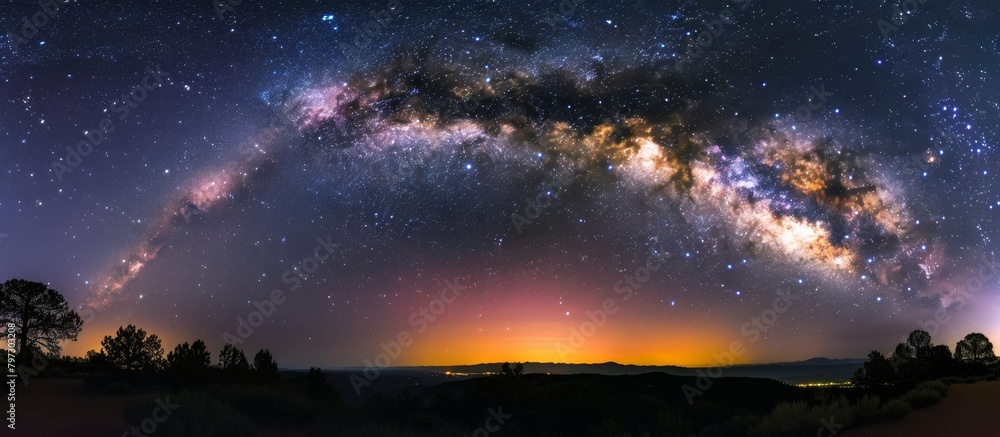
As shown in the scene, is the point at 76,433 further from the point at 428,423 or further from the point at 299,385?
the point at 299,385

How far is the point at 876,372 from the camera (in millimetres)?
50688

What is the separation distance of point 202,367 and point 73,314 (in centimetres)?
1701

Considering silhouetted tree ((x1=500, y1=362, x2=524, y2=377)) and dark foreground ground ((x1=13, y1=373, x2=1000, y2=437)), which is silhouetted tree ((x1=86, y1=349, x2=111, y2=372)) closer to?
dark foreground ground ((x1=13, y1=373, x2=1000, y2=437))

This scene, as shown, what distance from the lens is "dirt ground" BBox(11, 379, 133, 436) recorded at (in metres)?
14.0

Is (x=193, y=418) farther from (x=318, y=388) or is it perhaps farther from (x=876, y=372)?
(x=876, y=372)

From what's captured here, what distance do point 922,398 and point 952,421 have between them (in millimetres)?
2668

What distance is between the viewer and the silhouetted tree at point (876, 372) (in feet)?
163

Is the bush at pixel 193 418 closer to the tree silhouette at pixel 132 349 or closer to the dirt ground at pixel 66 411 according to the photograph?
the dirt ground at pixel 66 411

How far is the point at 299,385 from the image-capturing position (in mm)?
25297

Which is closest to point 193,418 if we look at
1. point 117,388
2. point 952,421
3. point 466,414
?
point 117,388

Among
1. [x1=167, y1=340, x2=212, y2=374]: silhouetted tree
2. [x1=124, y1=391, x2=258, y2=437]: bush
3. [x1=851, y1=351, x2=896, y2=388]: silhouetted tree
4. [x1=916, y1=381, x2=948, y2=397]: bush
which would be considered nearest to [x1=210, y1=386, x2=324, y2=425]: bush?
[x1=124, y1=391, x2=258, y2=437]: bush

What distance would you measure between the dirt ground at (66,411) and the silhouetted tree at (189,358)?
5.83 metres

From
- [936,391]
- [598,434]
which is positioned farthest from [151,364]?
[936,391]

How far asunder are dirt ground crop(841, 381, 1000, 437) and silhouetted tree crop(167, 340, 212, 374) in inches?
1001
